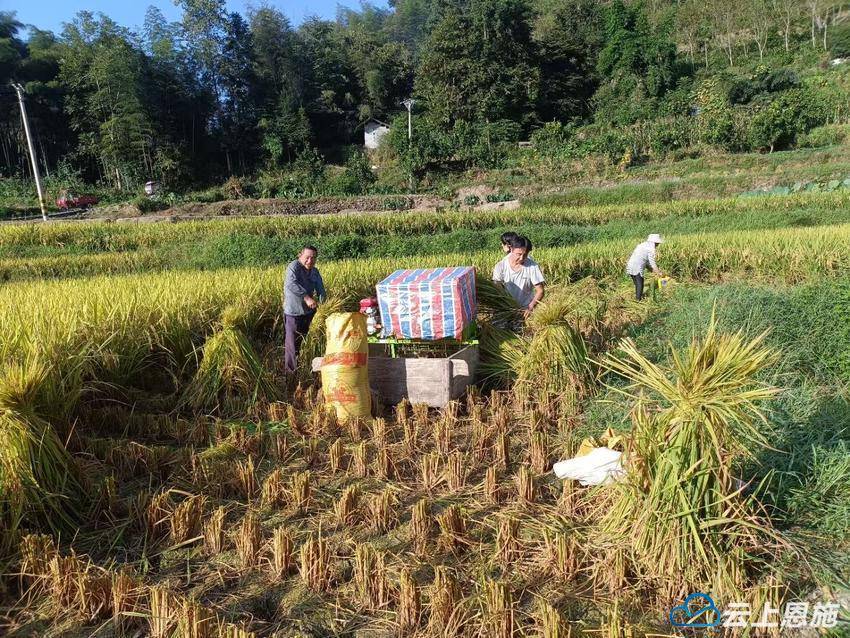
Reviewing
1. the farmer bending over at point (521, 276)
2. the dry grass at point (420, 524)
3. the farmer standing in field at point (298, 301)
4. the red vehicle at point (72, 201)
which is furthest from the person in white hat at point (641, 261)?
the red vehicle at point (72, 201)

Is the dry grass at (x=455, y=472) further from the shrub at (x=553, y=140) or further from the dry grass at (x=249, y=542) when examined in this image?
the shrub at (x=553, y=140)

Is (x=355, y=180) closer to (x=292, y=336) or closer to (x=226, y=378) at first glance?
(x=292, y=336)

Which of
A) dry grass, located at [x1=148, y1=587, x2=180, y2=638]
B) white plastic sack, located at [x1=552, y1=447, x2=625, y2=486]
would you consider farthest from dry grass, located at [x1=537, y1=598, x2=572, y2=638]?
dry grass, located at [x1=148, y1=587, x2=180, y2=638]

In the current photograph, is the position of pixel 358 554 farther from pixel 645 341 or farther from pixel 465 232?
pixel 465 232

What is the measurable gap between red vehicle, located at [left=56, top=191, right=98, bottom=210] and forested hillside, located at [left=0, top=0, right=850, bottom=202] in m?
4.56

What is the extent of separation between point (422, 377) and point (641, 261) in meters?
4.14

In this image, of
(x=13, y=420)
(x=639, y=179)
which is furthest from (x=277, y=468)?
(x=639, y=179)

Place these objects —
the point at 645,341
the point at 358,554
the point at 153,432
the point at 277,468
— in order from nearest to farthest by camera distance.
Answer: the point at 358,554, the point at 277,468, the point at 153,432, the point at 645,341

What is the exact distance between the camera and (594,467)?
3.10m

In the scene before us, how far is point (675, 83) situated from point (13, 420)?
4403 cm

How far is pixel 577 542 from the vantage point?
8.91 ft

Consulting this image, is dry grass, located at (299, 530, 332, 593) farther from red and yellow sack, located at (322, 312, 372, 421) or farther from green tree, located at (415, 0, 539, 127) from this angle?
green tree, located at (415, 0, 539, 127)

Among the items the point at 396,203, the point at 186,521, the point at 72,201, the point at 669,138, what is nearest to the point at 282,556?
the point at 186,521

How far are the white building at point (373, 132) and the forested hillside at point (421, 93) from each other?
1.90 metres
